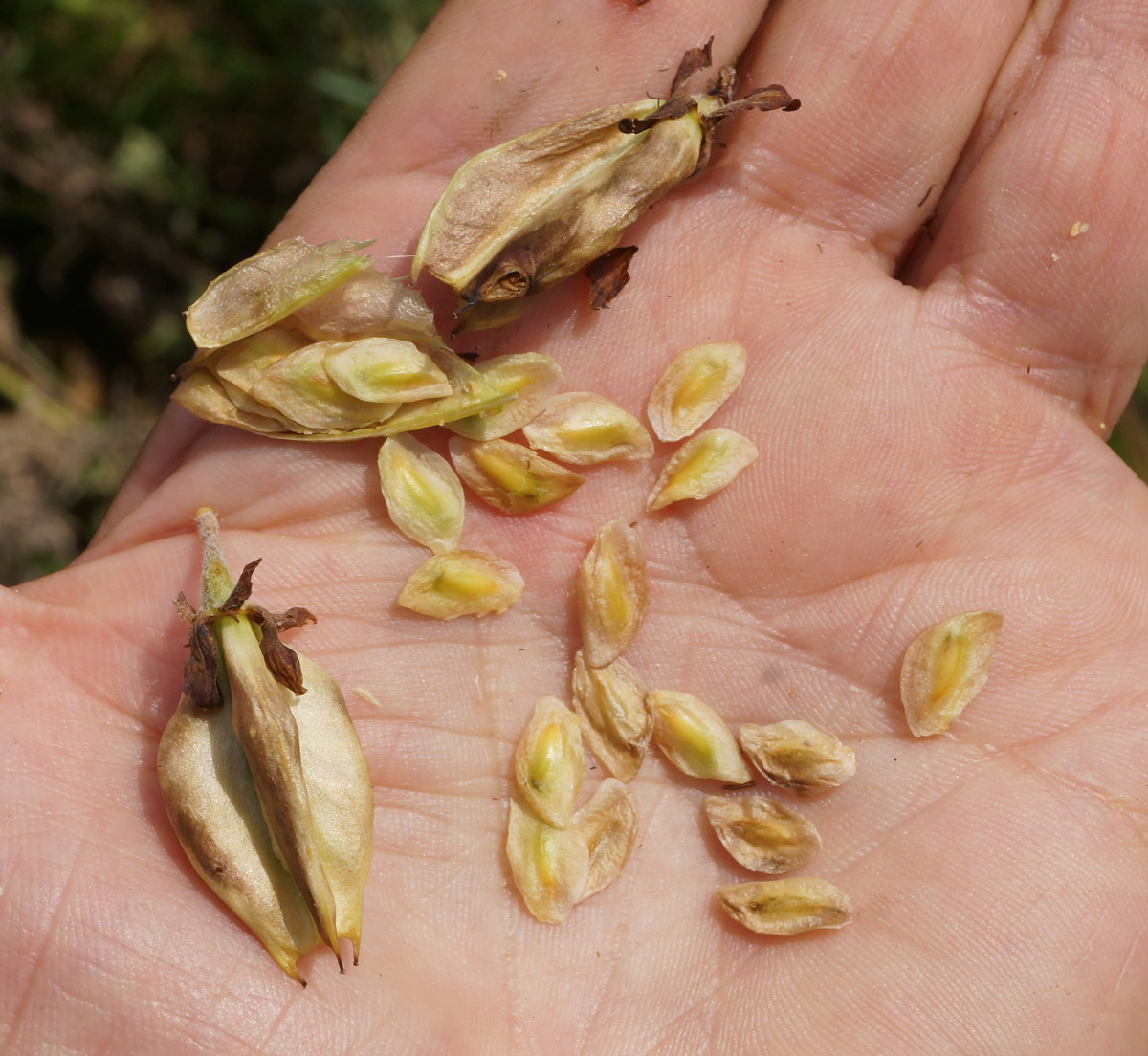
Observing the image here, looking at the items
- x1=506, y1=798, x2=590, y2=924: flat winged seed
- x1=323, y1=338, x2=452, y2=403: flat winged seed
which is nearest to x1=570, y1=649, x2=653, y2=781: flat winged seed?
x1=506, y1=798, x2=590, y2=924: flat winged seed

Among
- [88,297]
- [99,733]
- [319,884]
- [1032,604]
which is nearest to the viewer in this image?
[319,884]

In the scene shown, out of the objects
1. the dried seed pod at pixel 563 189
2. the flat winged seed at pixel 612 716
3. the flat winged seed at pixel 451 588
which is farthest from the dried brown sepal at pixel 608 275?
the flat winged seed at pixel 612 716

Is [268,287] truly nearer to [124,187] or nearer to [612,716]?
[612,716]

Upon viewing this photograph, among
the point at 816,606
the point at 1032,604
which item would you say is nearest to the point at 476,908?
the point at 816,606

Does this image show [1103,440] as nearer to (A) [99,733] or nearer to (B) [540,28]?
(B) [540,28]

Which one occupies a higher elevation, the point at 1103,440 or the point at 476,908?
the point at 1103,440
